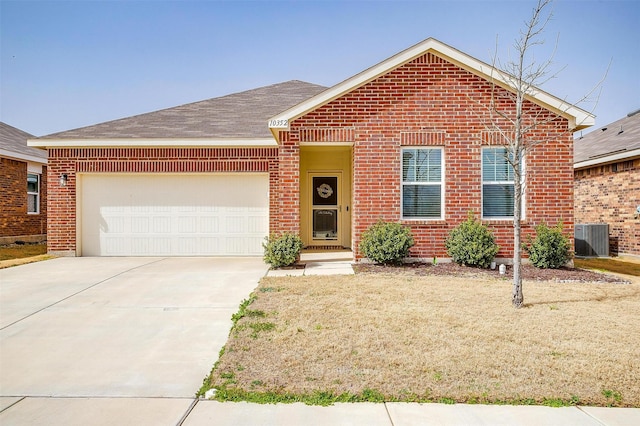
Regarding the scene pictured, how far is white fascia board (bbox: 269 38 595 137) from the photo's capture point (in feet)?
30.8

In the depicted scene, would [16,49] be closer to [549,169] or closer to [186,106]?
[186,106]

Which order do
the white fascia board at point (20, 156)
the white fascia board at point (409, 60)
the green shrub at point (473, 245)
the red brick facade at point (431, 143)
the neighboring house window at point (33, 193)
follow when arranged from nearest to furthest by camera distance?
1. the green shrub at point (473, 245)
2. the white fascia board at point (409, 60)
3. the red brick facade at point (431, 143)
4. the white fascia board at point (20, 156)
5. the neighboring house window at point (33, 193)

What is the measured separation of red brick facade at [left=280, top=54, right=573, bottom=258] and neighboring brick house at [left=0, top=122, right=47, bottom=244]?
12187mm

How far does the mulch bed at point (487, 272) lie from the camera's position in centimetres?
817

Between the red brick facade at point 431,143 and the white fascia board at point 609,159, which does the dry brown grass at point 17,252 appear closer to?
the red brick facade at point 431,143

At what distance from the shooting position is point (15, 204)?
15.4 m

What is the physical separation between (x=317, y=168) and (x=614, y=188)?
32.7 ft

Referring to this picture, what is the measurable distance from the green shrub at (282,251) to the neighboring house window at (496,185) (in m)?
4.79

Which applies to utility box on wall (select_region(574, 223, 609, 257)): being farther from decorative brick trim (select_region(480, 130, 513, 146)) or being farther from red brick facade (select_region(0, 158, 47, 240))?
red brick facade (select_region(0, 158, 47, 240))

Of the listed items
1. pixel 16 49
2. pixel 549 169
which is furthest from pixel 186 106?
pixel 549 169

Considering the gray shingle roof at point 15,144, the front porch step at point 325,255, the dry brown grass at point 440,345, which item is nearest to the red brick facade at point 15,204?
the gray shingle roof at point 15,144

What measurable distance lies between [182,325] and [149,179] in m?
7.54

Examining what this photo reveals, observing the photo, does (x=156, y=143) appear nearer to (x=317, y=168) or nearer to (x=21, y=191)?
(x=317, y=168)

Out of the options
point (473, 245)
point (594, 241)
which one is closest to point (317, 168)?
point (473, 245)
